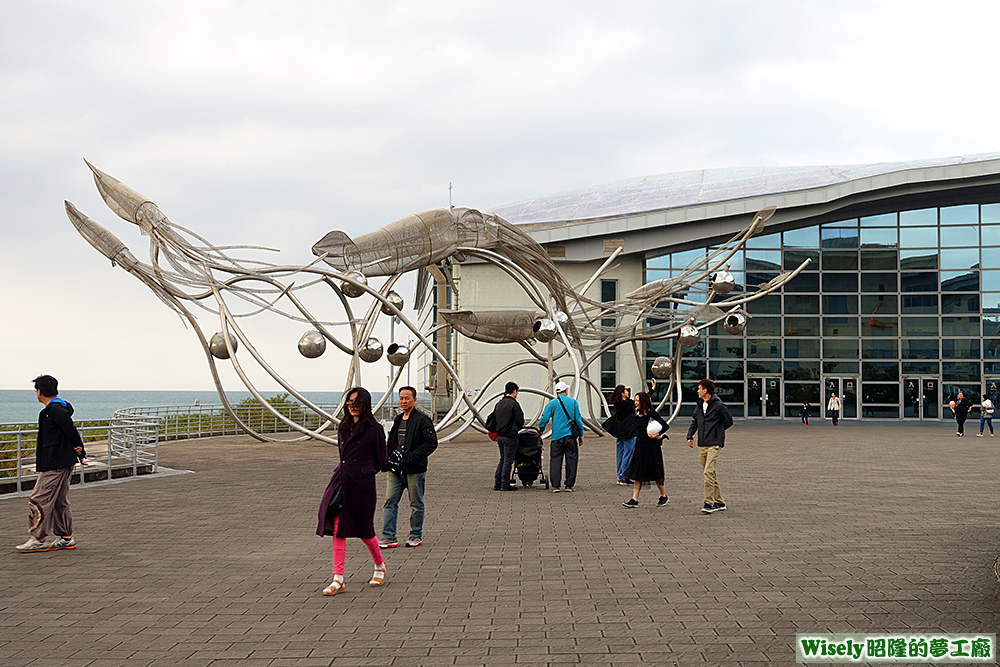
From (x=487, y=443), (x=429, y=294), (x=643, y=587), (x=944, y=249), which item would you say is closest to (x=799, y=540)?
(x=643, y=587)

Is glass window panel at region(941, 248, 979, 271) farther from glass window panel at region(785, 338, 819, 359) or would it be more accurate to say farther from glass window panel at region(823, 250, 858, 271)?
glass window panel at region(785, 338, 819, 359)

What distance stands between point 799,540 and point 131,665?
6393 millimetres

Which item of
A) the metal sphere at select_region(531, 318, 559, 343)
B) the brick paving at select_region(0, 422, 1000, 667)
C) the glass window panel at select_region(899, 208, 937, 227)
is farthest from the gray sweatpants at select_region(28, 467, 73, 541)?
the glass window panel at select_region(899, 208, 937, 227)

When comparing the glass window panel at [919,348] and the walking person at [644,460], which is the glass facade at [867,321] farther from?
the walking person at [644,460]

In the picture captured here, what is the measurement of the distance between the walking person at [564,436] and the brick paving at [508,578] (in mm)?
537

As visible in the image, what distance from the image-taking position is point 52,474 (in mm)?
8914

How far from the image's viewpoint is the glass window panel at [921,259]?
124 ft

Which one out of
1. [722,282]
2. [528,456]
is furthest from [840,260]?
[528,456]

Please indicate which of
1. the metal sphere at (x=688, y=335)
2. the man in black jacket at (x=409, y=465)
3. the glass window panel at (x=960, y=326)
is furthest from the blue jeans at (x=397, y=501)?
the glass window panel at (x=960, y=326)

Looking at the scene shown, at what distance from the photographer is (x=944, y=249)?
3753cm

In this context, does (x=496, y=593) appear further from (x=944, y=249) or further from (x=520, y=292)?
(x=944, y=249)

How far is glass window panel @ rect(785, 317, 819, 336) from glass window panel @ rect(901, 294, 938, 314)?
3.54 m

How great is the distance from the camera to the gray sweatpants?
870cm

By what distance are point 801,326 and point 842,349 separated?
75.1 inches
